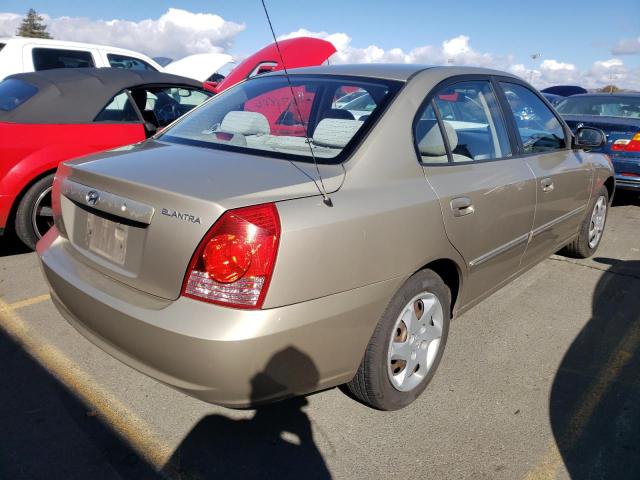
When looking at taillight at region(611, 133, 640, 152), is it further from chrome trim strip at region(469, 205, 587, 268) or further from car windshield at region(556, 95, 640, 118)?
chrome trim strip at region(469, 205, 587, 268)

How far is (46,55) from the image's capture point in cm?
730

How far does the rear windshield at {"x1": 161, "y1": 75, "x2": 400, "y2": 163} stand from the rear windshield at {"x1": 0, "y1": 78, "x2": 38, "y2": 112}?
216 centimetres

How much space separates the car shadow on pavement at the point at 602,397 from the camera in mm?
2215

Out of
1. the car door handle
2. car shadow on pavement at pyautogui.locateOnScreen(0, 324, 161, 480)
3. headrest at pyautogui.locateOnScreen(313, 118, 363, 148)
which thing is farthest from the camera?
the car door handle

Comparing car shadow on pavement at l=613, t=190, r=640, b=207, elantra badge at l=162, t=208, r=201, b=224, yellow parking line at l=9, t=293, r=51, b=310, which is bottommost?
yellow parking line at l=9, t=293, r=51, b=310

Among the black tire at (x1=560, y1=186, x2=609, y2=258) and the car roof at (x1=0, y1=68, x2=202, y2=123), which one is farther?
the black tire at (x1=560, y1=186, x2=609, y2=258)

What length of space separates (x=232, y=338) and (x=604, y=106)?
26.4ft

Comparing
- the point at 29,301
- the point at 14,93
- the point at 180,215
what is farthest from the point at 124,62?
the point at 180,215

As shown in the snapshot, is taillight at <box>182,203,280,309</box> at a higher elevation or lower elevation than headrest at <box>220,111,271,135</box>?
lower

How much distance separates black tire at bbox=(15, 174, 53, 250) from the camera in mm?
4023

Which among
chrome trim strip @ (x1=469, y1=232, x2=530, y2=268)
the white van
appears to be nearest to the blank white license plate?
chrome trim strip @ (x1=469, y1=232, x2=530, y2=268)

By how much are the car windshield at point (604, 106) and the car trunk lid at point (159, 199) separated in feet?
23.7

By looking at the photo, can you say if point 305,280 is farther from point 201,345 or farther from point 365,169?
point 365,169

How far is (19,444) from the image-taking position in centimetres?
217
